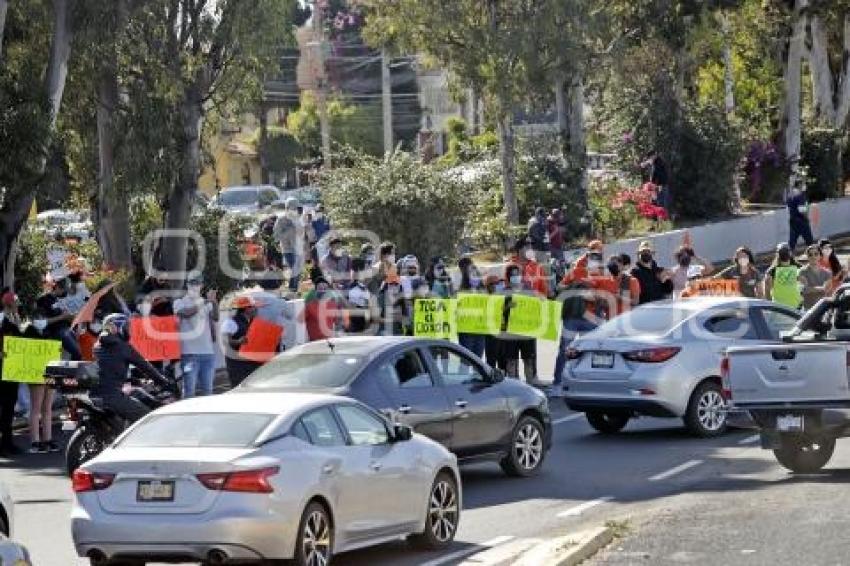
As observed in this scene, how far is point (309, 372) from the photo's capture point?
1677 centimetres

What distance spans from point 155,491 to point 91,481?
1.71 ft

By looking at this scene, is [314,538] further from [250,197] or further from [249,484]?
[250,197]

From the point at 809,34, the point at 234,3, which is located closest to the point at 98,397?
the point at 234,3

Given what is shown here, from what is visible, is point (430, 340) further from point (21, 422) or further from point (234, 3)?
point (234, 3)

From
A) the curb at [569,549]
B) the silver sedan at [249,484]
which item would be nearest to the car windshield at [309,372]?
the silver sedan at [249,484]

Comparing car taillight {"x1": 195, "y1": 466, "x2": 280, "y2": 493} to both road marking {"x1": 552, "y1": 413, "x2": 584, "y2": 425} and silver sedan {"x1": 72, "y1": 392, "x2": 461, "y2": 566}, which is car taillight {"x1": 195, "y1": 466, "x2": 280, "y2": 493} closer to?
silver sedan {"x1": 72, "y1": 392, "x2": 461, "y2": 566}

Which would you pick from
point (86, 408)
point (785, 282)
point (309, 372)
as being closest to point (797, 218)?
point (785, 282)

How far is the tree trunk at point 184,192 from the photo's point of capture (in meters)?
31.3

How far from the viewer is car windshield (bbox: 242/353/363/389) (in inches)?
650

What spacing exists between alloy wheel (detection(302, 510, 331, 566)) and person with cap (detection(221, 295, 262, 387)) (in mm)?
8570

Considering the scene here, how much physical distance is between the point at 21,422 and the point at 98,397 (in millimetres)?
4627

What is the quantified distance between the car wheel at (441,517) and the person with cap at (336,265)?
1392cm

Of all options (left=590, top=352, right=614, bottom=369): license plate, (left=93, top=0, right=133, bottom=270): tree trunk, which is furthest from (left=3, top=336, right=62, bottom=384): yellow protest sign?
(left=93, top=0, right=133, bottom=270): tree trunk

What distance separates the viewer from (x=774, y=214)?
1800 inches
